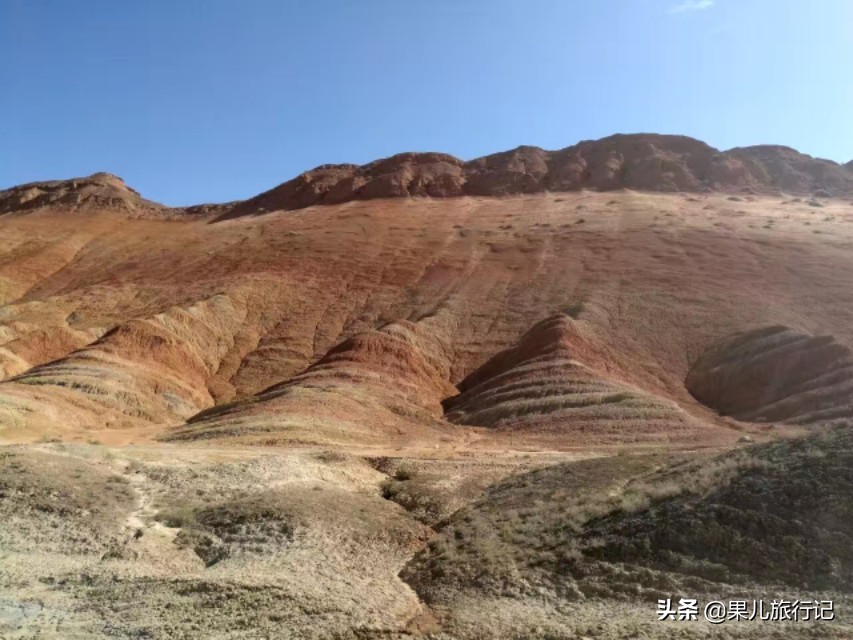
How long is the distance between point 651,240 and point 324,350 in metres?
33.4

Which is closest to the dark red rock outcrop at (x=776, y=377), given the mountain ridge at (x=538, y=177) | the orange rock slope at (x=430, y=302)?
the orange rock slope at (x=430, y=302)

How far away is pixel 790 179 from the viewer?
10519cm

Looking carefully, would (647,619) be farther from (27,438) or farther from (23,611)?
(27,438)

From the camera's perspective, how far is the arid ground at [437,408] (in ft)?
38.5

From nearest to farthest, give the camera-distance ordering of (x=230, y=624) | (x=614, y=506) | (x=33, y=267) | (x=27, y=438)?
(x=230, y=624), (x=614, y=506), (x=27, y=438), (x=33, y=267)

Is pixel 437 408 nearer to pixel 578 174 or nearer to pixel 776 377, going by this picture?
pixel 776 377

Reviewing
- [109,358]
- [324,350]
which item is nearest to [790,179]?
[324,350]

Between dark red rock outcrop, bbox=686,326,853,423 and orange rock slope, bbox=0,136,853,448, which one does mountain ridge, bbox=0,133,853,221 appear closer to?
orange rock slope, bbox=0,136,853,448

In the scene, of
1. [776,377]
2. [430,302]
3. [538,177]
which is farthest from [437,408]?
[538,177]

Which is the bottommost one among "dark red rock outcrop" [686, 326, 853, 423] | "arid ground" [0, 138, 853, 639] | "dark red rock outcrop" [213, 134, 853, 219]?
"dark red rock outcrop" [686, 326, 853, 423]

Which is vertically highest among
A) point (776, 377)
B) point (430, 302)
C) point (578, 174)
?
point (578, 174)

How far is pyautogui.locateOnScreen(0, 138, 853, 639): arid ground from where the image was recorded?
11727 millimetres

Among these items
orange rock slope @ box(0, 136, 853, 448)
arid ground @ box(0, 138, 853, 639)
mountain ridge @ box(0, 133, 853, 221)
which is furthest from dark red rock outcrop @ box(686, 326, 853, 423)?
mountain ridge @ box(0, 133, 853, 221)

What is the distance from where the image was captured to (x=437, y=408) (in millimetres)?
41188
